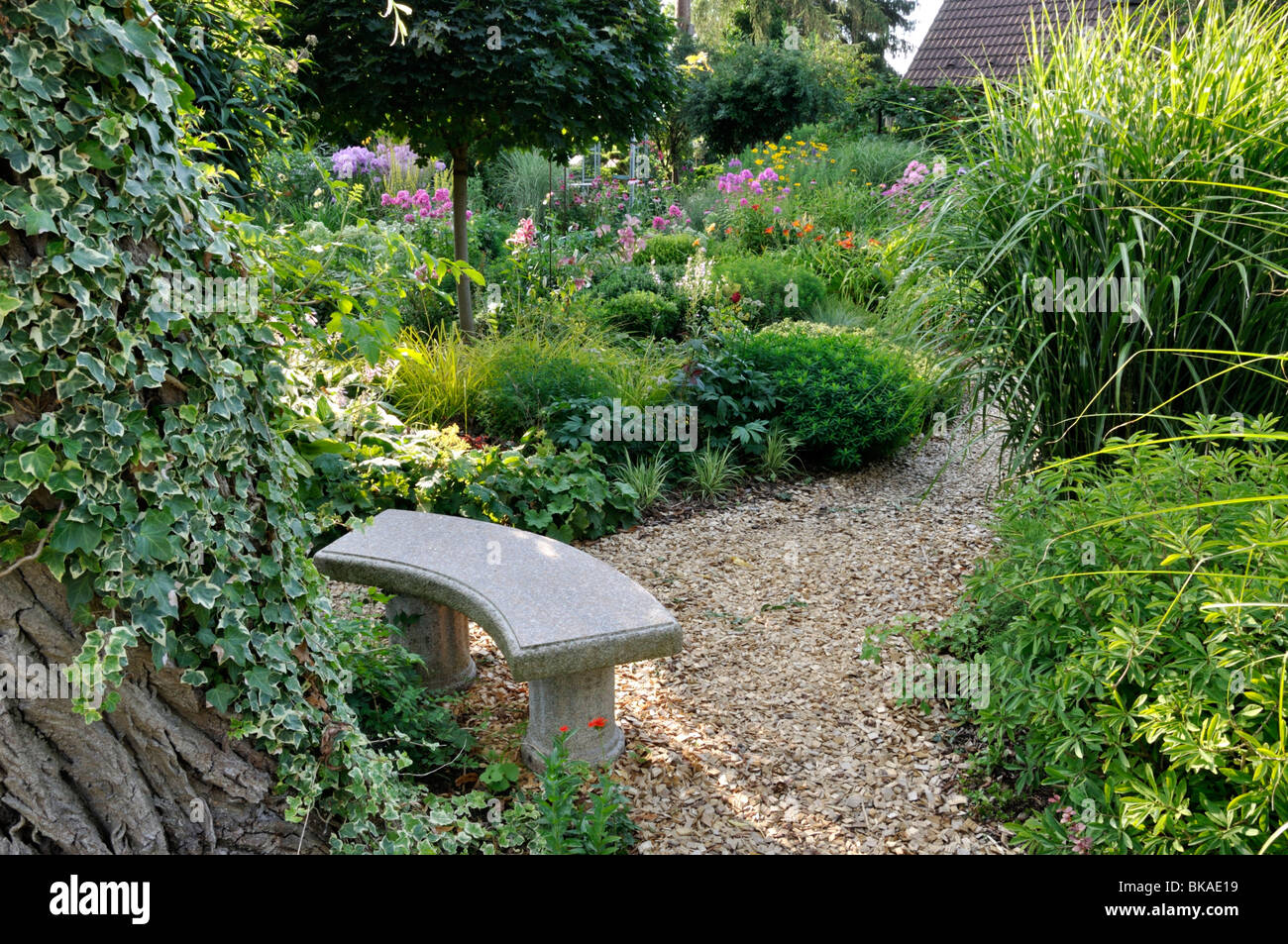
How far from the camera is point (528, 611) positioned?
8.49 feet

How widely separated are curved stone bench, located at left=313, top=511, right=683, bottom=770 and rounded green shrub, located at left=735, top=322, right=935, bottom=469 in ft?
8.37

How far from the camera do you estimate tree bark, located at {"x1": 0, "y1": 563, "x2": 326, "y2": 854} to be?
1.55 metres

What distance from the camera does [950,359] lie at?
11.7ft

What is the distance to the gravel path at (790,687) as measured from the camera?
2506mm

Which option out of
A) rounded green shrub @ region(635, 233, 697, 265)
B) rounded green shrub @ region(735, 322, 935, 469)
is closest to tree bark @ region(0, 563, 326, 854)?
rounded green shrub @ region(735, 322, 935, 469)

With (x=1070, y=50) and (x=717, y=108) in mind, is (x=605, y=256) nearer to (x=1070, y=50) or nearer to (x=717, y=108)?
(x=1070, y=50)

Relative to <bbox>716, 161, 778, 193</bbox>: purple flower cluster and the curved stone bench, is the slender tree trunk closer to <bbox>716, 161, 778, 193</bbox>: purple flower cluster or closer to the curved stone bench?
the curved stone bench

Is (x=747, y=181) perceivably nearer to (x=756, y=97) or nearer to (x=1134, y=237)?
(x=1134, y=237)

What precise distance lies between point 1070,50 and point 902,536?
2.23 m

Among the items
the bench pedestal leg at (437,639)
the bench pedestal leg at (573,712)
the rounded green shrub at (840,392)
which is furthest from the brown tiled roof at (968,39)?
the bench pedestal leg at (573,712)

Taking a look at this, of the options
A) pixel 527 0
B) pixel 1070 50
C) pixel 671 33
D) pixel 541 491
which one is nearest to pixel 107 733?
pixel 541 491

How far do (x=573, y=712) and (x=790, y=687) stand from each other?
92cm

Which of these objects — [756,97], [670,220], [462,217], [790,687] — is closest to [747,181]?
[670,220]

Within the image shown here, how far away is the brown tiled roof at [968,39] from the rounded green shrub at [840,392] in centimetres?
1253
